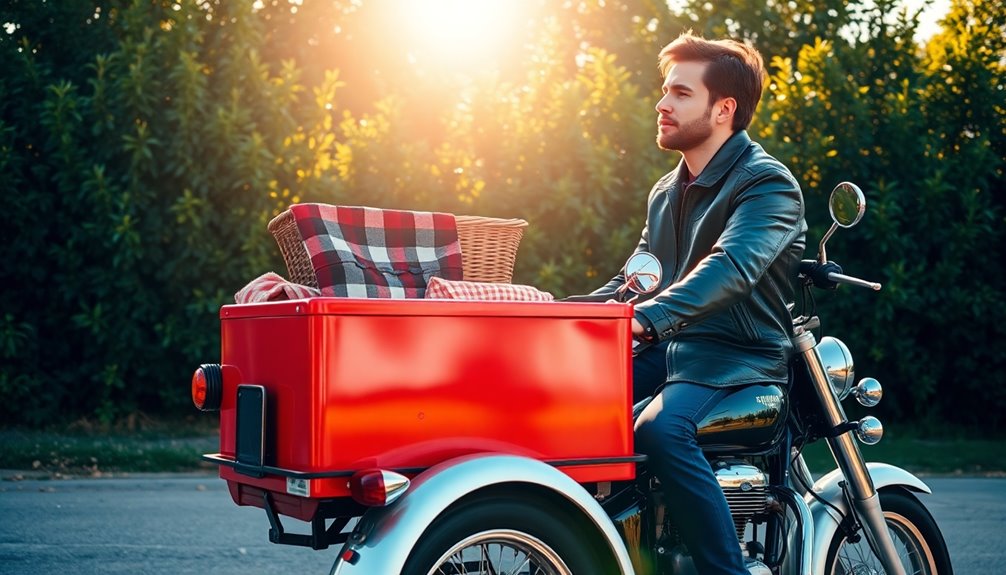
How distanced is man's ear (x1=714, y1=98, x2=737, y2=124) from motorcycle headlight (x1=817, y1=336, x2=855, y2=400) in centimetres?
80

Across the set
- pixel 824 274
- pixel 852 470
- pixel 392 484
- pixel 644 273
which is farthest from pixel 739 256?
pixel 392 484

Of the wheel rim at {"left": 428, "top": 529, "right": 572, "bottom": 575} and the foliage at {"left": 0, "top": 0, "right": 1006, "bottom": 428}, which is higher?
the foliage at {"left": 0, "top": 0, "right": 1006, "bottom": 428}

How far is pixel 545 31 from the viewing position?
1173cm

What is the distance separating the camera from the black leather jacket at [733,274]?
10.7 ft

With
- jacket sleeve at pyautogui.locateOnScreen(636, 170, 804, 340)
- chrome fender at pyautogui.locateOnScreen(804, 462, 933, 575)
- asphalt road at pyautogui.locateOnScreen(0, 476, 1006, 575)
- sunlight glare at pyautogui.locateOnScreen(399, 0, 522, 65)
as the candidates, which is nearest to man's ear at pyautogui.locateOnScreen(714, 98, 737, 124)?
jacket sleeve at pyautogui.locateOnScreen(636, 170, 804, 340)

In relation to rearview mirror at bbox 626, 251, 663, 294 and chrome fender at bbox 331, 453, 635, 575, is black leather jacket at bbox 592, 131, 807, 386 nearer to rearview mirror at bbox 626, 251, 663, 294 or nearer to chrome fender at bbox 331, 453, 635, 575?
rearview mirror at bbox 626, 251, 663, 294

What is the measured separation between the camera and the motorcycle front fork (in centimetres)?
365

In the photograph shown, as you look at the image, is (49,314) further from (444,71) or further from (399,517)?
(399,517)

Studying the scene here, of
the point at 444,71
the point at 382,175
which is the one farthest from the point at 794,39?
the point at 382,175

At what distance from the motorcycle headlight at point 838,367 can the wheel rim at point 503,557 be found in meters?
1.31

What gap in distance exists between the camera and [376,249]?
364 cm

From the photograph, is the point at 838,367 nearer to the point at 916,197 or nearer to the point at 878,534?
the point at 878,534

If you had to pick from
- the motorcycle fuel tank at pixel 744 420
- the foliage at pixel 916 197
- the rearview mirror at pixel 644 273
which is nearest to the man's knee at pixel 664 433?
the motorcycle fuel tank at pixel 744 420

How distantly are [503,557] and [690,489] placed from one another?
0.57m
